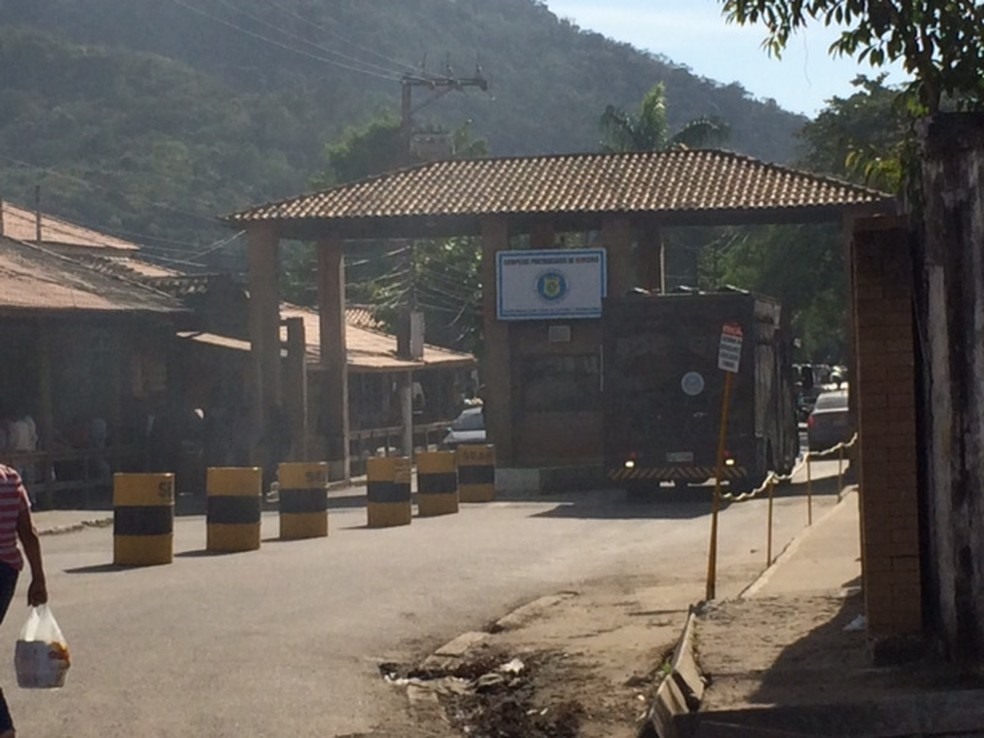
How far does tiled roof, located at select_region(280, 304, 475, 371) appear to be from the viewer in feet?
147

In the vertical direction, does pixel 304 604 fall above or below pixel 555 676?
above

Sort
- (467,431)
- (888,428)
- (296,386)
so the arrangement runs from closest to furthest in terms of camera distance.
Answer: (888,428)
(296,386)
(467,431)

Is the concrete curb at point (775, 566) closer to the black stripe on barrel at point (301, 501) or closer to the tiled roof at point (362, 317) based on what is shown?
the black stripe on barrel at point (301, 501)

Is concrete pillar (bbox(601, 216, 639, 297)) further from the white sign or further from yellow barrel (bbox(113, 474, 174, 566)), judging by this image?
yellow barrel (bbox(113, 474, 174, 566))

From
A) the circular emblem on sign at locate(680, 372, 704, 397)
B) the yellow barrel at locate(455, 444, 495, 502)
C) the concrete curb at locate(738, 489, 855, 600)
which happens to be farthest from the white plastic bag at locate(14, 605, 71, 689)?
the circular emblem on sign at locate(680, 372, 704, 397)

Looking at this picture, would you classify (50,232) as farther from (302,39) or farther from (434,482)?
(302,39)

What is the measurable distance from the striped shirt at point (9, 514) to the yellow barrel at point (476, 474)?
21217 millimetres

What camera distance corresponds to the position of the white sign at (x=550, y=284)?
123 feet

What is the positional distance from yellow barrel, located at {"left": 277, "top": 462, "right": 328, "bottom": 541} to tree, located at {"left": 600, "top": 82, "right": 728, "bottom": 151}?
36.7 m

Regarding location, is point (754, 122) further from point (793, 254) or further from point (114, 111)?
point (793, 254)

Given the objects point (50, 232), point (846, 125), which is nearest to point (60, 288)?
point (50, 232)

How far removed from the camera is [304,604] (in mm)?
14703

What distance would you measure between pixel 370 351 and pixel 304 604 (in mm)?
33951

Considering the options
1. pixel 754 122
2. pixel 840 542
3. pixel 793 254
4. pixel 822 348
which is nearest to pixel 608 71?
pixel 754 122
